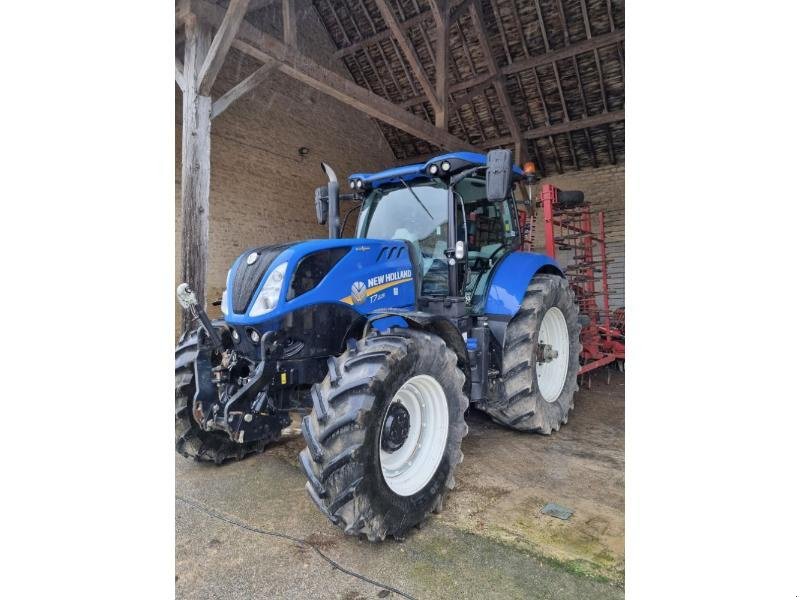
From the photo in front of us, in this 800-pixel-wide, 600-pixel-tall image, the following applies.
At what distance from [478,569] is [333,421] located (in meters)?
0.80

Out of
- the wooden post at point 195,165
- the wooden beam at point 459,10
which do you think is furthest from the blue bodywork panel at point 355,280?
the wooden beam at point 459,10

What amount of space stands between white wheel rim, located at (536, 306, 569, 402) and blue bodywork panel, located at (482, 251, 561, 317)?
504mm

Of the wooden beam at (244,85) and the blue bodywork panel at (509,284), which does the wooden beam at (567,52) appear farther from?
the blue bodywork panel at (509,284)

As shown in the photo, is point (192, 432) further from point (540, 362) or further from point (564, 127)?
point (564, 127)

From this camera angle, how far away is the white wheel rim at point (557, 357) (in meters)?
3.74

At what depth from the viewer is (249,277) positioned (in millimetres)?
2371

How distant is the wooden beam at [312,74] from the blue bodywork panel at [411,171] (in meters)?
2.25

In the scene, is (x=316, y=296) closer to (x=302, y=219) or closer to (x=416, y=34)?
(x=302, y=219)

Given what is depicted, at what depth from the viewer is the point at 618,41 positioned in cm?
669

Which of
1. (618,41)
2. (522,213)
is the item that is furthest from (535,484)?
(618,41)

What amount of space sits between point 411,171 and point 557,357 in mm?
1924

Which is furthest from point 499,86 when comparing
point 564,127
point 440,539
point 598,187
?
point 440,539

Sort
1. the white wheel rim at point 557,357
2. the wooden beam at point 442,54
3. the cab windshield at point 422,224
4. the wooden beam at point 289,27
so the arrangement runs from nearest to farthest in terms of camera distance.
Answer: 1. the cab windshield at point 422,224
2. the white wheel rim at point 557,357
3. the wooden beam at point 289,27
4. the wooden beam at point 442,54

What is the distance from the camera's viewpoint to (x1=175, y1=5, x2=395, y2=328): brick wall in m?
7.10
